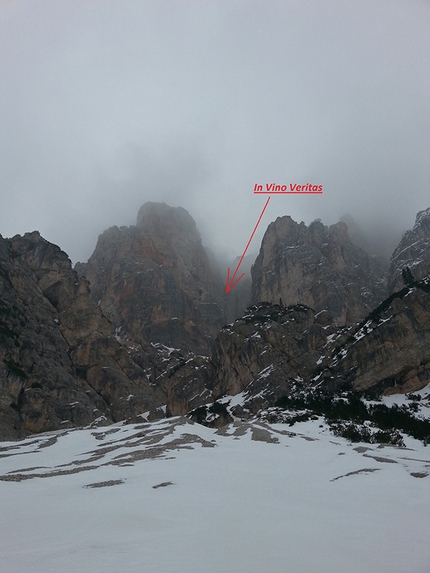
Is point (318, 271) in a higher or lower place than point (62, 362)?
higher

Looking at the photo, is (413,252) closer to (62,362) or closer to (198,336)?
(198,336)

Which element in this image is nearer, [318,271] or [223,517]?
[223,517]

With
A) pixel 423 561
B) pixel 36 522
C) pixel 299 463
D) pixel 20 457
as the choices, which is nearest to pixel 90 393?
pixel 20 457

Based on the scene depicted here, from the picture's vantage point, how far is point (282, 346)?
10594 cm

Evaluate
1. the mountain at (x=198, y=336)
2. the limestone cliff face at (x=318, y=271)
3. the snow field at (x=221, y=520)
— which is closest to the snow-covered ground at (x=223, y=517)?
the snow field at (x=221, y=520)

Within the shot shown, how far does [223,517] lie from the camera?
1163 centimetres

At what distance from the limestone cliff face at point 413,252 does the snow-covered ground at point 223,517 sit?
427 ft

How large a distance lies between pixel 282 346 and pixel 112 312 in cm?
9035

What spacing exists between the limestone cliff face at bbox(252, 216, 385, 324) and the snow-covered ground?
127 metres

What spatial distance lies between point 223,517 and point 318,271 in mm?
149049

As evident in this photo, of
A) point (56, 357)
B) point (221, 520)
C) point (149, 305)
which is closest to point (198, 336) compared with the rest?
point (149, 305)

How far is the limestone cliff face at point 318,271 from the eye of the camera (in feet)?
481

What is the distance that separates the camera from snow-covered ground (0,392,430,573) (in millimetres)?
8133

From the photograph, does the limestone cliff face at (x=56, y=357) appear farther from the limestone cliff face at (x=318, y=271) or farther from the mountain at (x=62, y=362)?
the limestone cliff face at (x=318, y=271)
